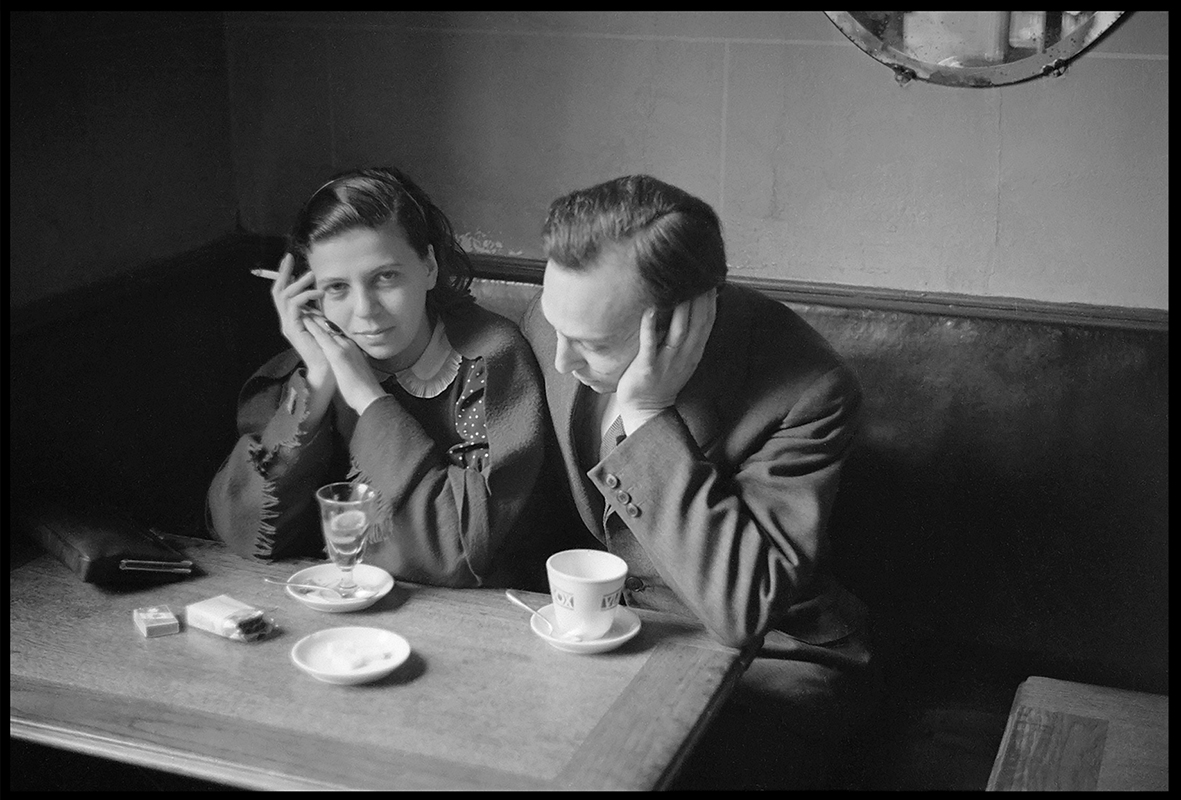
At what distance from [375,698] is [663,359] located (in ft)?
2.14

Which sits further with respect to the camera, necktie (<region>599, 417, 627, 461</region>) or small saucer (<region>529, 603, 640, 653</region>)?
necktie (<region>599, 417, 627, 461</region>)

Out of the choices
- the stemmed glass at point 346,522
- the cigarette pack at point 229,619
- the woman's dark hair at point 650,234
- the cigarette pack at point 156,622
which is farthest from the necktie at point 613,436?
the cigarette pack at point 156,622

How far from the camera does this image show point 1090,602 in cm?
229

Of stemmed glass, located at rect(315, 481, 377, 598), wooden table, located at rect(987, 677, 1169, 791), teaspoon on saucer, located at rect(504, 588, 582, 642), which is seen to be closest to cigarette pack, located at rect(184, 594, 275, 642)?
stemmed glass, located at rect(315, 481, 377, 598)

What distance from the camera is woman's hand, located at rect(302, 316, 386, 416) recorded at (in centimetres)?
199

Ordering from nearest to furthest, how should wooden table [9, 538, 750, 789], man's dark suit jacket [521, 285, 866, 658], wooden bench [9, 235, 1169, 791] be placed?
wooden table [9, 538, 750, 789] → man's dark suit jacket [521, 285, 866, 658] → wooden bench [9, 235, 1169, 791]

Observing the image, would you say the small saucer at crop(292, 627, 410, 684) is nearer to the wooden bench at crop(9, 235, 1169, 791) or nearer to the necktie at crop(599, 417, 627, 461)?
the necktie at crop(599, 417, 627, 461)

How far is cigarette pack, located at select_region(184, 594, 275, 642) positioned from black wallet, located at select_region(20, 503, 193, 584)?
0.15 meters

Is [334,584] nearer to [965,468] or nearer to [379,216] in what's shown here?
[379,216]

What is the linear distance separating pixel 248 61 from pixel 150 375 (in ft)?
2.64

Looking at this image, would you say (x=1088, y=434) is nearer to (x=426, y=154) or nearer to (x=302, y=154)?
(x=426, y=154)

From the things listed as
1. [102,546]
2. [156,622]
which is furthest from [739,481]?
[102,546]

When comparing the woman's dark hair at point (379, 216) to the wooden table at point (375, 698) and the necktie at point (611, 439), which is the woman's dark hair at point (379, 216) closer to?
the necktie at point (611, 439)

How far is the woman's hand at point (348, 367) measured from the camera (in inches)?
78.4
